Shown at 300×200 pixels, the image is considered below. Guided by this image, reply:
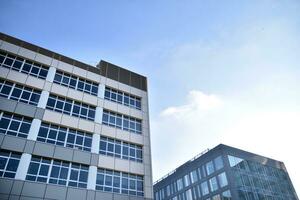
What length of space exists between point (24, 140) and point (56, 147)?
268cm

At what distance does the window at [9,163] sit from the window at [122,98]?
11490 mm

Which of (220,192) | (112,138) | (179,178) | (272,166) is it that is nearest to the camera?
(112,138)

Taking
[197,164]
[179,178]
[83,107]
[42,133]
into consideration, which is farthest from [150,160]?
[179,178]

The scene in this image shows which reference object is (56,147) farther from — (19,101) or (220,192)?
(220,192)

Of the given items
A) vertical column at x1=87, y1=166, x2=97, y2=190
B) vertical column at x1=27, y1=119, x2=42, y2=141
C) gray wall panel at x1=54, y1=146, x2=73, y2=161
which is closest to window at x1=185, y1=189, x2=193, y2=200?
vertical column at x1=87, y1=166, x2=97, y2=190

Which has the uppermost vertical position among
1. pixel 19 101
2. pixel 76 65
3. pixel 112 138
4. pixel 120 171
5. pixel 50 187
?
pixel 76 65

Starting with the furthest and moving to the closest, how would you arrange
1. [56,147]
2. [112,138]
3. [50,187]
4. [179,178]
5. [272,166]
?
[179,178]
[272,166]
[112,138]
[56,147]
[50,187]

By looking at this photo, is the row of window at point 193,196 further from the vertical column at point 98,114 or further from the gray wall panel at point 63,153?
the gray wall panel at point 63,153

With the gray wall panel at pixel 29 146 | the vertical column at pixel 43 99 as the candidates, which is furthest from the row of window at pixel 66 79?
the gray wall panel at pixel 29 146

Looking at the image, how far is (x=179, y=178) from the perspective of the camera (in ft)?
218

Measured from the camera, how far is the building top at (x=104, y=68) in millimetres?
27419

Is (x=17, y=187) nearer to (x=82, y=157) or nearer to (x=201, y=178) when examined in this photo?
(x=82, y=157)

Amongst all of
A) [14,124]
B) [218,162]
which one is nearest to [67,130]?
[14,124]

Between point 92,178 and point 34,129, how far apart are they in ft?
21.9
